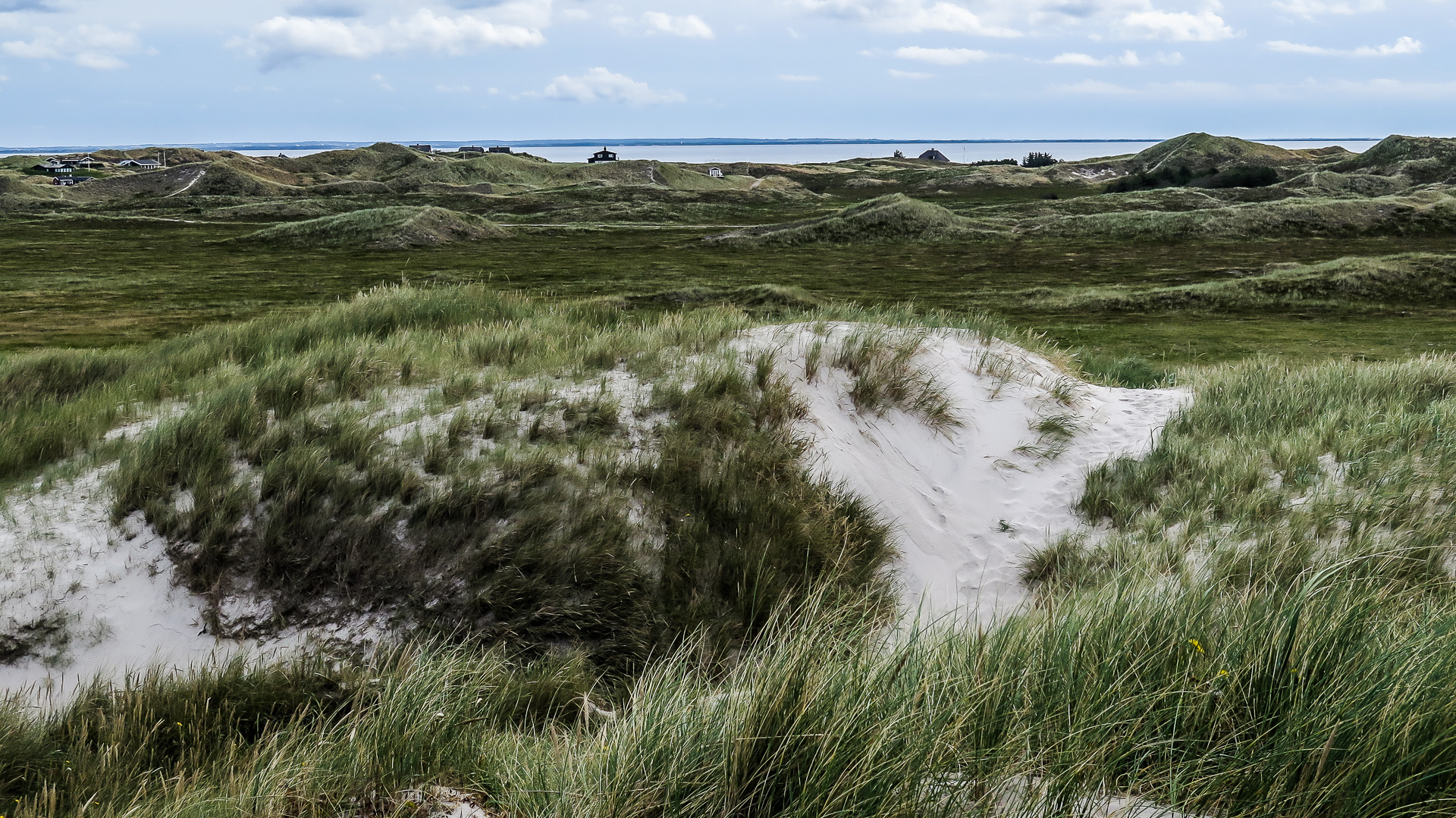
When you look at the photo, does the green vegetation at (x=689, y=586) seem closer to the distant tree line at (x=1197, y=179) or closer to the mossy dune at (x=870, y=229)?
the mossy dune at (x=870, y=229)

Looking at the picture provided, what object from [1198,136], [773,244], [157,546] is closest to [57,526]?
[157,546]

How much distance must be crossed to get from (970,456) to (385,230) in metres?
40.8

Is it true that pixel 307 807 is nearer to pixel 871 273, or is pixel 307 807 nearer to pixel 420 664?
pixel 420 664

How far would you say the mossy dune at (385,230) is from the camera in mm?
41531

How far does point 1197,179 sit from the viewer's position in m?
78.9

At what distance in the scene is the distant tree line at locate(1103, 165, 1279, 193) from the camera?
71.8 meters

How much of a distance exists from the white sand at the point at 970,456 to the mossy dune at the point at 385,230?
3657 centimetres

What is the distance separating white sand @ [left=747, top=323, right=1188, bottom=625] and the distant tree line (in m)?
69.3

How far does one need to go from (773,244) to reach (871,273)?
11.3 m

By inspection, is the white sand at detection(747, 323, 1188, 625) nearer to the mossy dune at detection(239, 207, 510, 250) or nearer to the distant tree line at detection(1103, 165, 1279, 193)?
the mossy dune at detection(239, 207, 510, 250)

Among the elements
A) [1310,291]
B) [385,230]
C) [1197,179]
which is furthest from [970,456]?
[1197,179]

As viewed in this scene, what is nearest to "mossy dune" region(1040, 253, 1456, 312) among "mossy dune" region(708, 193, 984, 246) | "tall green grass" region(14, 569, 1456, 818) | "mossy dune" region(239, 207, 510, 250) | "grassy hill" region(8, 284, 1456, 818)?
"grassy hill" region(8, 284, 1456, 818)

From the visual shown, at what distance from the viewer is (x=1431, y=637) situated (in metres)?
2.72

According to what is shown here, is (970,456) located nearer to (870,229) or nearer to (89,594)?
(89,594)
